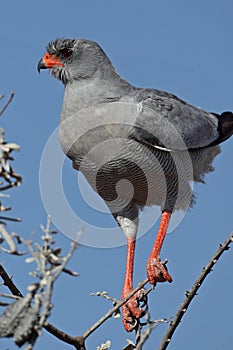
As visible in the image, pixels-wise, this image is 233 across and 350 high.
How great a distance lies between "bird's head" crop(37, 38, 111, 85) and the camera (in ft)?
18.7

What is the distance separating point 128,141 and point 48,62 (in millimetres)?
1152

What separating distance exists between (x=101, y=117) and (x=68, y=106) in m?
0.42

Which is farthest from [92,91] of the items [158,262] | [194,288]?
[194,288]

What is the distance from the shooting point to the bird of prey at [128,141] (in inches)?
202

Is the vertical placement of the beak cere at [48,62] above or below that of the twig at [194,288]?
above

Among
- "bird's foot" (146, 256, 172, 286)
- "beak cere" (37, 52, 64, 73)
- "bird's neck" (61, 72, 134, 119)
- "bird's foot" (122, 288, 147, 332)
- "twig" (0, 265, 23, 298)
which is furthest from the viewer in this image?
"beak cere" (37, 52, 64, 73)

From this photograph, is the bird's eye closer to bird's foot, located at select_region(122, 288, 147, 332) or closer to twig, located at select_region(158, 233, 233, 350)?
bird's foot, located at select_region(122, 288, 147, 332)

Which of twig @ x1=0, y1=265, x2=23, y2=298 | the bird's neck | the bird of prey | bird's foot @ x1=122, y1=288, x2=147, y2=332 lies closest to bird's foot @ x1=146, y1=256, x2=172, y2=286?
the bird of prey

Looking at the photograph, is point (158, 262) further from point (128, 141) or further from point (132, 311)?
point (128, 141)

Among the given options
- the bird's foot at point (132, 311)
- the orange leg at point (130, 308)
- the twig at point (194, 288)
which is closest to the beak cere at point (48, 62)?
the orange leg at point (130, 308)

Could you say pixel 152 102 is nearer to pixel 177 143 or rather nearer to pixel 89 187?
pixel 177 143

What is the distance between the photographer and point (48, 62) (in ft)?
18.8

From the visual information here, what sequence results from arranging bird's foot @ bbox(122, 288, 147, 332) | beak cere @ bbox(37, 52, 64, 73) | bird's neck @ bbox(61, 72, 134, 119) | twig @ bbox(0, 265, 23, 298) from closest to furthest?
twig @ bbox(0, 265, 23, 298)
bird's foot @ bbox(122, 288, 147, 332)
bird's neck @ bbox(61, 72, 134, 119)
beak cere @ bbox(37, 52, 64, 73)

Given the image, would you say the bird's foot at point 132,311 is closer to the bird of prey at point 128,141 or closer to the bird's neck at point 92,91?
the bird of prey at point 128,141
